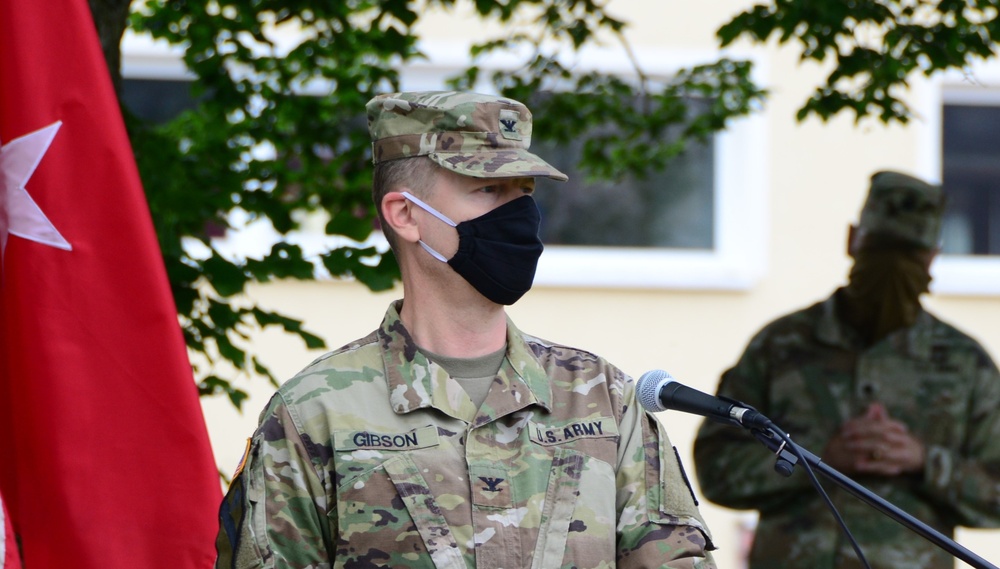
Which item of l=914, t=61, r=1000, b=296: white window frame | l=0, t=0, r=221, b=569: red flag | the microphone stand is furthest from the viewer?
l=914, t=61, r=1000, b=296: white window frame

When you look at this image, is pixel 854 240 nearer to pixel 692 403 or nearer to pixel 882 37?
pixel 882 37

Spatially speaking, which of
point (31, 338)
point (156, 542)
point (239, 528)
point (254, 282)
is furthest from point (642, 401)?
point (254, 282)

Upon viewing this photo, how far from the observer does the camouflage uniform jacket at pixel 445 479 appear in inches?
95.9

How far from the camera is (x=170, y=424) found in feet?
11.1

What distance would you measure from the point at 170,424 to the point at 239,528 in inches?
39.7

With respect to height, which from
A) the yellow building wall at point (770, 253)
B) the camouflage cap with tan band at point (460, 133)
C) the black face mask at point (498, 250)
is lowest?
the yellow building wall at point (770, 253)

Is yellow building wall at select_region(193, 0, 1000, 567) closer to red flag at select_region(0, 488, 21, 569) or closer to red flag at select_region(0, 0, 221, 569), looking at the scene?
red flag at select_region(0, 0, 221, 569)

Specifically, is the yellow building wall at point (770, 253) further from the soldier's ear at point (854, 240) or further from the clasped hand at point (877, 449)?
the clasped hand at point (877, 449)

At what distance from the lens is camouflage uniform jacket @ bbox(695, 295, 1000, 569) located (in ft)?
14.9

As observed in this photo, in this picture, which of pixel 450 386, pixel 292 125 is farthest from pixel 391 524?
pixel 292 125

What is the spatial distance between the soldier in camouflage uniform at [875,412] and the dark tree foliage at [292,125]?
54.2 inches

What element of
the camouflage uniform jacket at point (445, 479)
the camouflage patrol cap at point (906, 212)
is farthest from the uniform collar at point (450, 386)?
the camouflage patrol cap at point (906, 212)

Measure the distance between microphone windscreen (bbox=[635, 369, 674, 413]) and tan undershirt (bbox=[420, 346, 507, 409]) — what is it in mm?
273

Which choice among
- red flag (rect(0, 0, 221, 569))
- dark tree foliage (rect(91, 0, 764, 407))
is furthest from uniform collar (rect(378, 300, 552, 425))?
dark tree foliage (rect(91, 0, 764, 407))
